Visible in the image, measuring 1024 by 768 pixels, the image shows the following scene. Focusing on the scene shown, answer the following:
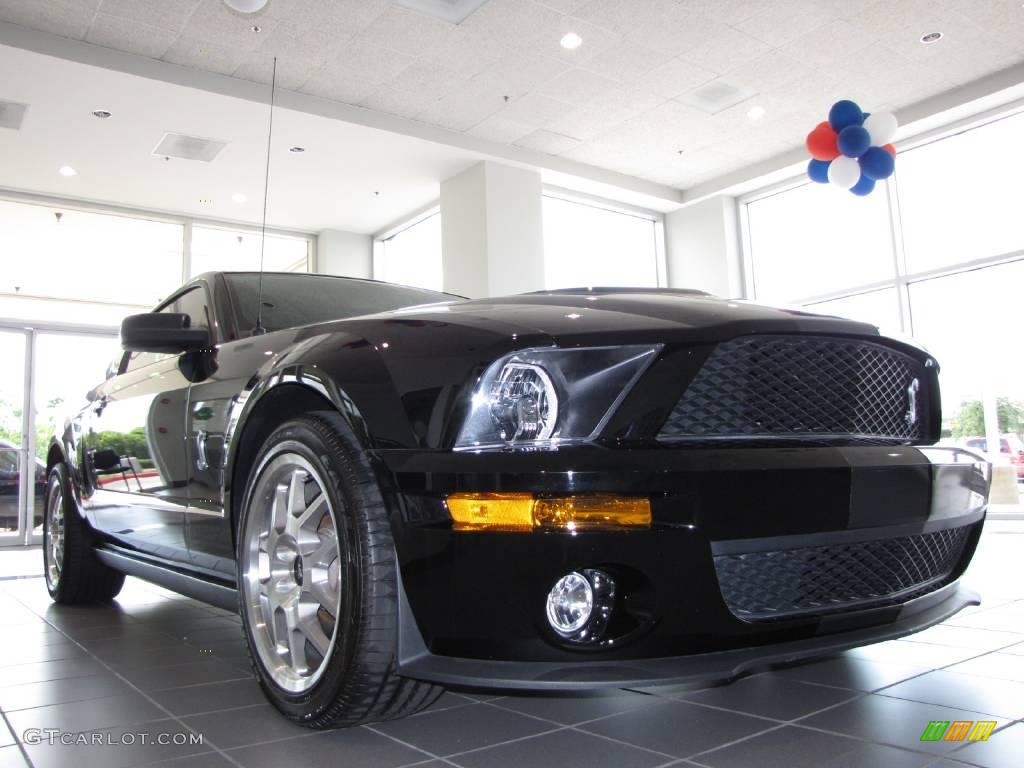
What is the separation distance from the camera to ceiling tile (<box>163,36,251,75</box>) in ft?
23.6

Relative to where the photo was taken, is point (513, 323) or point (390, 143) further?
point (390, 143)

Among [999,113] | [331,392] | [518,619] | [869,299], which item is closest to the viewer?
[518,619]

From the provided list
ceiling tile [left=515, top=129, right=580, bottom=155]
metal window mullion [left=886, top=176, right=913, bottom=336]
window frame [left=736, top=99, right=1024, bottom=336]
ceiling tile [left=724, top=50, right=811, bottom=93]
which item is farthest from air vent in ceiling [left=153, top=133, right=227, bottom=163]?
metal window mullion [left=886, top=176, right=913, bottom=336]

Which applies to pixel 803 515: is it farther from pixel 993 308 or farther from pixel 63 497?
pixel 993 308

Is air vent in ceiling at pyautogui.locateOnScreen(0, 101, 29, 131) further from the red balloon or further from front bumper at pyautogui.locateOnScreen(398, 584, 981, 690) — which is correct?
front bumper at pyautogui.locateOnScreen(398, 584, 981, 690)

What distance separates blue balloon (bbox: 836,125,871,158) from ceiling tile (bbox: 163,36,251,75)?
5.44 m

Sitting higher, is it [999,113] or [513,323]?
[999,113]

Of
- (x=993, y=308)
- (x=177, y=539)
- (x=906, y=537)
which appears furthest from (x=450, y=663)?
(x=993, y=308)

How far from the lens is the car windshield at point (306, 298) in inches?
103

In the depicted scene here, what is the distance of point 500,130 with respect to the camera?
936 centimetres

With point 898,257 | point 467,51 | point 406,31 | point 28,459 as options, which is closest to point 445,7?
point 406,31

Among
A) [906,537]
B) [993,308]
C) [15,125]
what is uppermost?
[15,125]

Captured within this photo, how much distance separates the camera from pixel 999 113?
8.92 metres

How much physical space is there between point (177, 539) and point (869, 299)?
9430 millimetres
